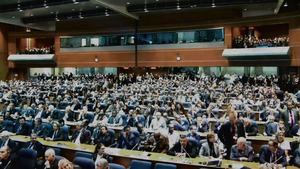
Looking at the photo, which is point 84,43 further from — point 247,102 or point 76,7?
point 247,102

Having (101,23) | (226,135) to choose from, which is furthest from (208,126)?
(101,23)

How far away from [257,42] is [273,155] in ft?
65.7

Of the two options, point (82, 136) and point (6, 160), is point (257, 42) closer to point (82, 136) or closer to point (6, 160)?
point (82, 136)

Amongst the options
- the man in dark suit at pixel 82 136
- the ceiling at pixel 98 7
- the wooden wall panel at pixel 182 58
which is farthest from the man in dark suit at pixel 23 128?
the wooden wall panel at pixel 182 58

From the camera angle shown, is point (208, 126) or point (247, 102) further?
point (247, 102)

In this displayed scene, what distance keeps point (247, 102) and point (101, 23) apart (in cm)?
2105

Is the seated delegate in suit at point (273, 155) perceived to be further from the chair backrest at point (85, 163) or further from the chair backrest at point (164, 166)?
the chair backrest at point (85, 163)

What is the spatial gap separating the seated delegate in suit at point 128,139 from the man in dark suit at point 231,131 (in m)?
2.90

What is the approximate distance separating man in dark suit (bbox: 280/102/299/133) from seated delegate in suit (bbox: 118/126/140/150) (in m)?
4.58

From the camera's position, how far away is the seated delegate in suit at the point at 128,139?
35.0 feet

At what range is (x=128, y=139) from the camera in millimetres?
10789

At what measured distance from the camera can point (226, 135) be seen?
8.66 meters

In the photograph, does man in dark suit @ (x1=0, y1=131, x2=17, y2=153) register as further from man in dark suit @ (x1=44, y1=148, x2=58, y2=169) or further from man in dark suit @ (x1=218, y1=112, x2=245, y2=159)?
man in dark suit @ (x1=218, y1=112, x2=245, y2=159)

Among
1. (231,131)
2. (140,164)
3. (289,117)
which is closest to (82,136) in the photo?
(140,164)
